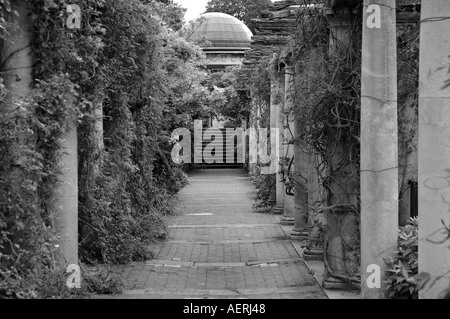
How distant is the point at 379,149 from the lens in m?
7.63

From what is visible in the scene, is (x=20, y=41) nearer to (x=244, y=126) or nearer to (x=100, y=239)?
(x=100, y=239)

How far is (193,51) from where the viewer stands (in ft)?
67.3

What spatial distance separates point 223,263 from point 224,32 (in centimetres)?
3569

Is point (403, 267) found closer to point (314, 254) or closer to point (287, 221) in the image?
point (314, 254)

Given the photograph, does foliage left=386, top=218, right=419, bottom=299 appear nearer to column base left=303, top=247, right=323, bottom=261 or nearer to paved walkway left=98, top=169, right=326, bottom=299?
paved walkway left=98, top=169, right=326, bottom=299

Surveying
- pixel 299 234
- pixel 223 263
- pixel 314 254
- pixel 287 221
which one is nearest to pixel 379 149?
pixel 314 254

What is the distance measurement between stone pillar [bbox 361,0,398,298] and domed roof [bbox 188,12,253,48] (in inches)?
1471

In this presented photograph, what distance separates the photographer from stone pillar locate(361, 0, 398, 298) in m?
7.54

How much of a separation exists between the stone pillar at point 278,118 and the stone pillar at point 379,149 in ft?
28.4

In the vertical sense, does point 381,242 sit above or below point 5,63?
below

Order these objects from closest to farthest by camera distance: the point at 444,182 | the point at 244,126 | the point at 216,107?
the point at 444,182
the point at 216,107
the point at 244,126

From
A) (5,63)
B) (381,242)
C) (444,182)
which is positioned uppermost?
(5,63)
